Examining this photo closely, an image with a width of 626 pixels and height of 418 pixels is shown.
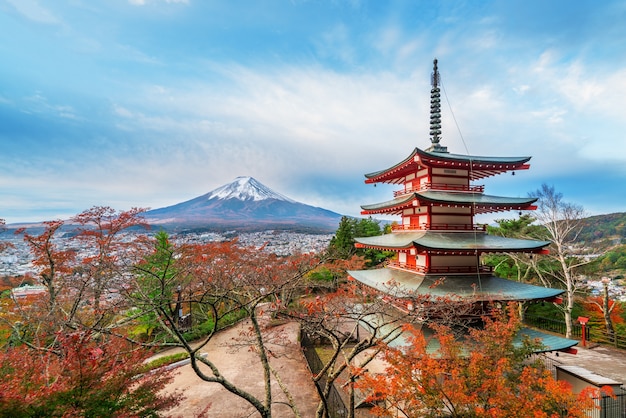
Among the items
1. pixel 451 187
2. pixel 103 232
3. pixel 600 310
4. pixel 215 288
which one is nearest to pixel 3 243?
pixel 103 232

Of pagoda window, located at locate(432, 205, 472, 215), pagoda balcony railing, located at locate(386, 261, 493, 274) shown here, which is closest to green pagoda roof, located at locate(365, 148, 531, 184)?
pagoda window, located at locate(432, 205, 472, 215)

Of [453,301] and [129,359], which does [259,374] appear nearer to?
[129,359]

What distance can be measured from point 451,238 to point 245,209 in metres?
61.8

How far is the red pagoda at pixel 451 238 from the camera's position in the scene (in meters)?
8.66

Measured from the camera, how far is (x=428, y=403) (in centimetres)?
532

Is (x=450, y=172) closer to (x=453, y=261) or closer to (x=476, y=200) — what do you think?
(x=476, y=200)

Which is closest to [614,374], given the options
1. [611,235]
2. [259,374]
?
[259,374]

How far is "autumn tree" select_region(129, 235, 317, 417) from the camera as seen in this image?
18.0ft

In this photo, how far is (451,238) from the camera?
960cm

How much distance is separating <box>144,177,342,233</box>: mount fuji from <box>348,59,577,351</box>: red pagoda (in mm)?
Result: 39874

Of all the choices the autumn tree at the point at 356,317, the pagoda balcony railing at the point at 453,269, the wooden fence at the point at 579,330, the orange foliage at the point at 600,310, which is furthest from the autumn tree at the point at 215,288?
the orange foliage at the point at 600,310

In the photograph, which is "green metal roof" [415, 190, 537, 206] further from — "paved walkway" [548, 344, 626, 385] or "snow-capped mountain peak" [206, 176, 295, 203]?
"snow-capped mountain peak" [206, 176, 295, 203]

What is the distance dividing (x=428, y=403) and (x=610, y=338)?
13.9 m

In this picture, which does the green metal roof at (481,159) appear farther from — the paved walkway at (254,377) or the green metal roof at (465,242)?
the paved walkway at (254,377)
